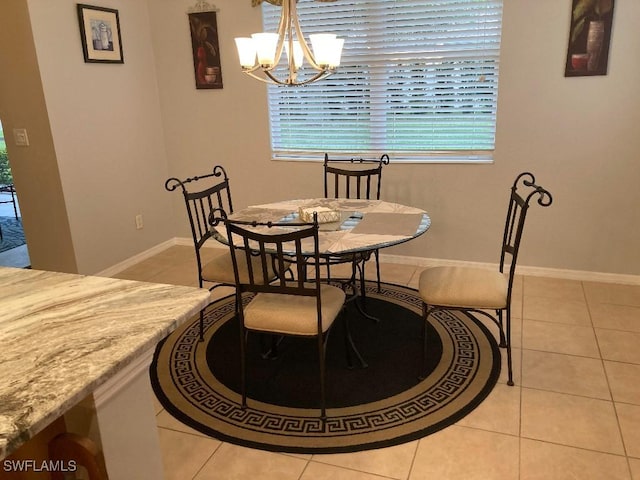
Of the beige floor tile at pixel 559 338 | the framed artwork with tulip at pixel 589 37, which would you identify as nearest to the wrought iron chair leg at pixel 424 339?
the beige floor tile at pixel 559 338

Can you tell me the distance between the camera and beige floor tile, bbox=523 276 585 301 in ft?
11.3

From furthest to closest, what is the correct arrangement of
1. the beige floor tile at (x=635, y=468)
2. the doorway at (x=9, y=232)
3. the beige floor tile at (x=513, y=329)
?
the doorway at (x=9, y=232), the beige floor tile at (x=513, y=329), the beige floor tile at (x=635, y=468)

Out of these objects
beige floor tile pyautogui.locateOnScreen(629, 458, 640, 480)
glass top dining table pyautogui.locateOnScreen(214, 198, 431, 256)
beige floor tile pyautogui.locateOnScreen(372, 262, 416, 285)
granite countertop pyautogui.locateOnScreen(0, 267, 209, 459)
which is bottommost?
beige floor tile pyautogui.locateOnScreen(629, 458, 640, 480)

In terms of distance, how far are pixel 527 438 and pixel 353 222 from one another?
129 cm

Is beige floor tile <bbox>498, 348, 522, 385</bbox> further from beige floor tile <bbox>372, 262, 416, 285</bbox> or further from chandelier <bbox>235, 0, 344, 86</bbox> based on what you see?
chandelier <bbox>235, 0, 344, 86</bbox>

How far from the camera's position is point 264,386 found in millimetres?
2502

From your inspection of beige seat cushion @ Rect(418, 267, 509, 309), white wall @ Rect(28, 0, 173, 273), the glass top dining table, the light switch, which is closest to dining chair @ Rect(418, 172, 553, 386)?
beige seat cushion @ Rect(418, 267, 509, 309)

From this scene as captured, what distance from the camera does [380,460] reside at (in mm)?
1999

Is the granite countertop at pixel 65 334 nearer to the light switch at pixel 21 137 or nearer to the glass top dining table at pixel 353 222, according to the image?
the glass top dining table at pixel 353 222

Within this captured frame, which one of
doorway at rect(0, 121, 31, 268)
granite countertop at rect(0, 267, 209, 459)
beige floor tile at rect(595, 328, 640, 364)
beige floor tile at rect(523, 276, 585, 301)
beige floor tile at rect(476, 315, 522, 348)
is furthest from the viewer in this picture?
doorway at rect(0, 121, 31, 268)

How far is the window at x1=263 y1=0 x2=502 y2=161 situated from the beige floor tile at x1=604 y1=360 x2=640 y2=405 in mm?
1711

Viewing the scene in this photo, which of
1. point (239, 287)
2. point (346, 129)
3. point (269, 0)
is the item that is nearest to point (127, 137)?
point (346, 129)

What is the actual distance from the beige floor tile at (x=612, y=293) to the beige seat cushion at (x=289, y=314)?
6.74 ft

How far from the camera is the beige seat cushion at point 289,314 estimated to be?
2.19m
